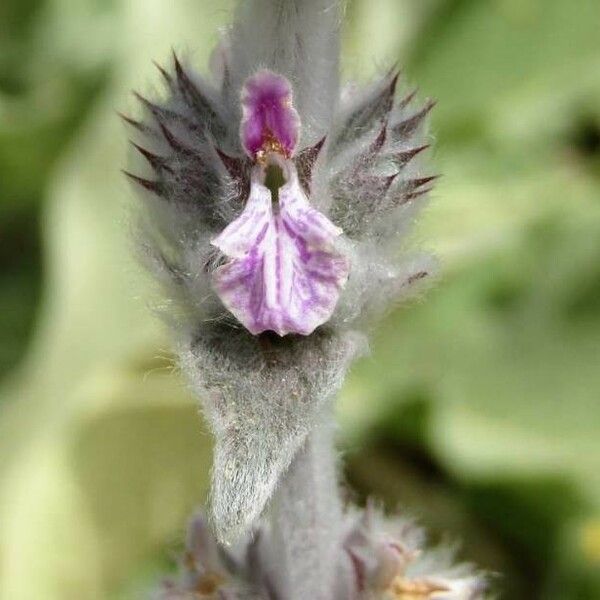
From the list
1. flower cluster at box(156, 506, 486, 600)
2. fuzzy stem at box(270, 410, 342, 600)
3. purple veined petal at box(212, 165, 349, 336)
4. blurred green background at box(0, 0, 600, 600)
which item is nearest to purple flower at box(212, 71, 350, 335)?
purple veined petal at box(212, 165, 349, 336)

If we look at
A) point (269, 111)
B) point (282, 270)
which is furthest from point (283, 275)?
point (269, 111)

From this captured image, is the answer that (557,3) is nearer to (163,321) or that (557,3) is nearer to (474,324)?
(474,324)

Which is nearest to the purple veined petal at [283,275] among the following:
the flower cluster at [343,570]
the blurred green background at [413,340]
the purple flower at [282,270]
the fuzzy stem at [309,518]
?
the purple flower at [282,270]

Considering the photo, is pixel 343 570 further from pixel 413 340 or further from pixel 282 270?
pixel 413 340

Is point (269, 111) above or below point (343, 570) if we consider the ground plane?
above

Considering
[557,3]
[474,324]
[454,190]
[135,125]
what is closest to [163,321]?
[135,125]

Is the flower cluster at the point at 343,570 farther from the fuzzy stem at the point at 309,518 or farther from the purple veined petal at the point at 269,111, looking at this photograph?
the purple veined petal at the point at 269,111
